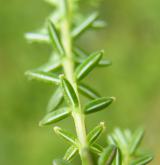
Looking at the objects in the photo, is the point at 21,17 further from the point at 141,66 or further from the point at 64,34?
the point at 64,34

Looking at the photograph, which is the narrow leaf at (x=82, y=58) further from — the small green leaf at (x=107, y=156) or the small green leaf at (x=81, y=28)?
the small green leaf at (x=107, y=156)

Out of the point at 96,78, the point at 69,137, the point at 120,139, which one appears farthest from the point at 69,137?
the point at 96,78

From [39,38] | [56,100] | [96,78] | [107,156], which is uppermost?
[96,78]

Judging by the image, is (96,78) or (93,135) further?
(96,78)

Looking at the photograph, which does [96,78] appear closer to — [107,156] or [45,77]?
[45,77]

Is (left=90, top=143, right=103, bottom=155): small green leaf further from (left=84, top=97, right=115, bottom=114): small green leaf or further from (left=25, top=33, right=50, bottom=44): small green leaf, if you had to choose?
(left=25, top=33, right=50, bottom=44): small green leaf

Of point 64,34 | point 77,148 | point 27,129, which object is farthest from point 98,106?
point 27,129

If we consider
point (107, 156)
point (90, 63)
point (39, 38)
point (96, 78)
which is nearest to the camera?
point (107, 156)

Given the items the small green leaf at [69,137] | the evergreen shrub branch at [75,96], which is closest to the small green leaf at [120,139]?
the evergreen shrub branch at [75,96]

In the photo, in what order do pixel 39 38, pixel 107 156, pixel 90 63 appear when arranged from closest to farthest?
pixel 107 156
pixel 90 63
pixel 39 38
